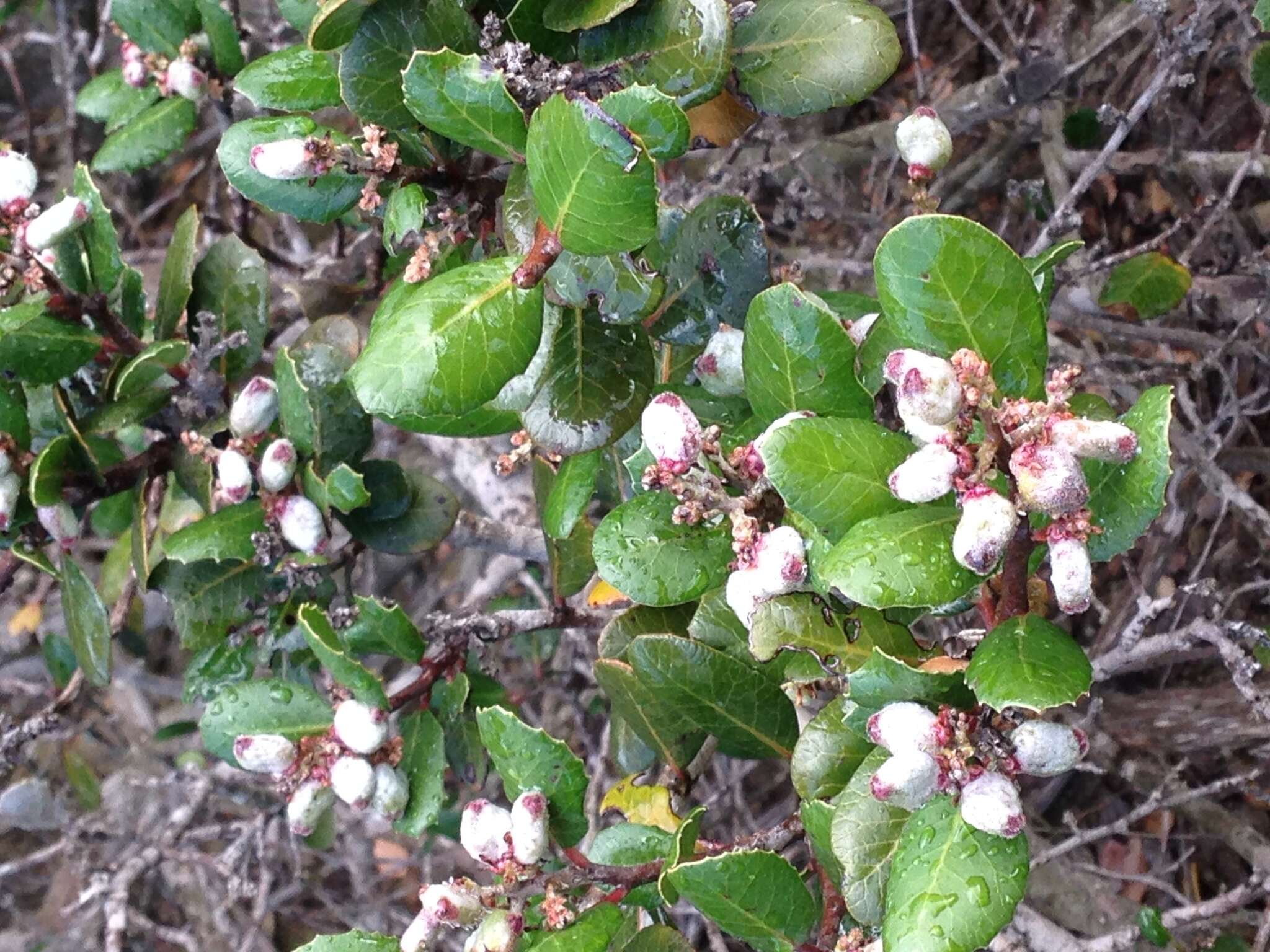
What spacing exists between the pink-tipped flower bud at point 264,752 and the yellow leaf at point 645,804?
411 mm

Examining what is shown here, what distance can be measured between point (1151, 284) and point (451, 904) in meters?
1.44

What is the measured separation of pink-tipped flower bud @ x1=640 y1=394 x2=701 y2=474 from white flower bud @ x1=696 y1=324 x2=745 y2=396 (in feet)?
0.66

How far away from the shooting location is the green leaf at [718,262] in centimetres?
110

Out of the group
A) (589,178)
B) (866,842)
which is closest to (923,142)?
(589,178)

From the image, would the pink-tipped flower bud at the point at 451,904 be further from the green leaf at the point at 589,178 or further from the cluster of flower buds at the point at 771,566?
the green leaf at the point at 589,178

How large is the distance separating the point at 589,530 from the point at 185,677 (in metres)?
0.56

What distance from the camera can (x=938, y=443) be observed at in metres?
0.76

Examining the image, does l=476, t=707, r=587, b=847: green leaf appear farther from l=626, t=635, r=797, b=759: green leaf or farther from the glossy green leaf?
the glossy green leaf

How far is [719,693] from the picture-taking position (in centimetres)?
111

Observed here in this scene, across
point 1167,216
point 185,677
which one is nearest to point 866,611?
point 185,677

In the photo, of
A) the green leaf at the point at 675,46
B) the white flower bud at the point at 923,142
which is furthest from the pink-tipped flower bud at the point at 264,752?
the white flower bud at the point at 923,142

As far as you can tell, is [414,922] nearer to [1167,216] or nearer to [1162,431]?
[1162,431]

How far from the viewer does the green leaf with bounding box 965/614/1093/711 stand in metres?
0.74

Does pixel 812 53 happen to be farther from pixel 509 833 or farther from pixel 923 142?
pixel 509 833
